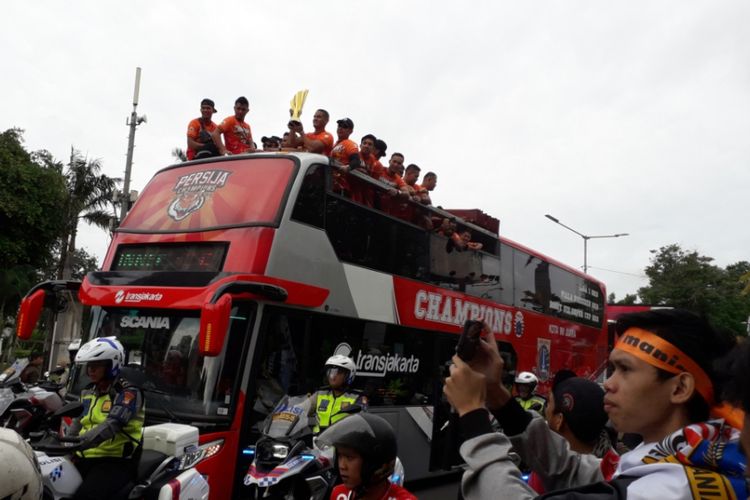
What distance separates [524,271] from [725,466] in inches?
405

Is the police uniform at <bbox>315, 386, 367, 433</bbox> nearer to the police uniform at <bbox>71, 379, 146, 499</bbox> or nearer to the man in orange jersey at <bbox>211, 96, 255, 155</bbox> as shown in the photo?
the police uniform at <bbox>71, 379, 146, 499</bbox>

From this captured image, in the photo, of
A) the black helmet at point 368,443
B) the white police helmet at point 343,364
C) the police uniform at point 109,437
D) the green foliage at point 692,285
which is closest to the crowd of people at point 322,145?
the white police helmet at point 343,364

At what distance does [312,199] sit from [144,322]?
2251mm

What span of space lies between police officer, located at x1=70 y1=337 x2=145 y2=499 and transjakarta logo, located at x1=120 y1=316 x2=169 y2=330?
5.52 ft

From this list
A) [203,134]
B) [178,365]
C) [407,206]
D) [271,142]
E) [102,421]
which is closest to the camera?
[102,421]

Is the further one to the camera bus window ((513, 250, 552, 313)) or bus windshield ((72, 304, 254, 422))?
bus window ((513, 250, 552, 313))

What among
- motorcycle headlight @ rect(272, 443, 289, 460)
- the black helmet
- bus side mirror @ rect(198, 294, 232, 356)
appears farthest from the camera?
bus side mirror @ rect(198, 294, 232, 356)

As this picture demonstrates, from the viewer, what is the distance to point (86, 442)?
13.0 feet

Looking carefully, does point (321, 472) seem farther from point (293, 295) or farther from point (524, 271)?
point (524, 271)

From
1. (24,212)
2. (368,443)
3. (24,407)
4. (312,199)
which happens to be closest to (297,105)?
(312,199)

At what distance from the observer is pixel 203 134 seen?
8523 millimetres

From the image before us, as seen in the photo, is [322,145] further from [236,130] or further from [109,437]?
[109,437]

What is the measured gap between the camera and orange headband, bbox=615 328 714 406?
5.39ft

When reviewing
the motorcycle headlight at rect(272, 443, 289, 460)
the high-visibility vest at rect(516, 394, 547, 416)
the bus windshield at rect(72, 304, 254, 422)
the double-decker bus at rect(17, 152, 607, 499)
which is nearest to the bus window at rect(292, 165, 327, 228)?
the double-decker bus at rect(17, 152, 607, 499)
